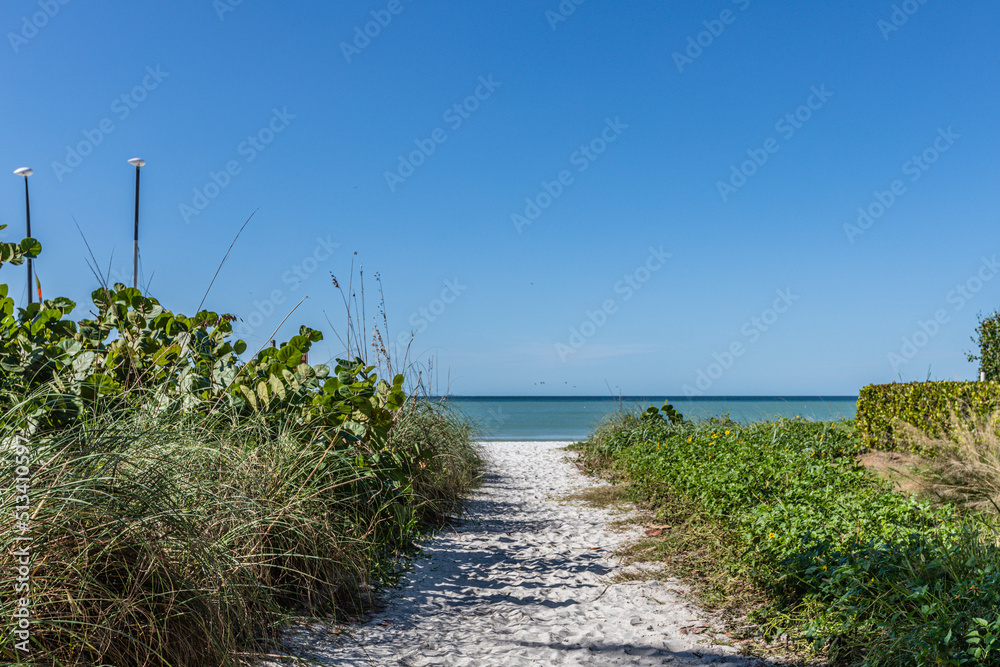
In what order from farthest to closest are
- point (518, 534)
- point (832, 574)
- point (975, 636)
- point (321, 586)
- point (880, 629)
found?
point (518, 534) → point (321, 586) → point (832, 574) → point (880, 629) → point (975, 636)

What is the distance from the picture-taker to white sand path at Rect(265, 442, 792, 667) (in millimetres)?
3143

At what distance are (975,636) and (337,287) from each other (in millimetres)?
5091

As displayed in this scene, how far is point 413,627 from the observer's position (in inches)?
139

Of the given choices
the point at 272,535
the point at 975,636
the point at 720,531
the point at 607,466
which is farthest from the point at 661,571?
the point at 607,466

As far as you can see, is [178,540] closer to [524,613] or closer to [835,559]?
[524,613]

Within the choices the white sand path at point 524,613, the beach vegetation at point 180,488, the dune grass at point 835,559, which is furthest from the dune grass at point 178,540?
the dune grass at point 835,559

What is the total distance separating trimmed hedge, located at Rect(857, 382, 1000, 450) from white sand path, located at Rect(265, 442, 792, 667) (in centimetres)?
441

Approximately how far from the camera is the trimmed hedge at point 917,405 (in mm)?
7172

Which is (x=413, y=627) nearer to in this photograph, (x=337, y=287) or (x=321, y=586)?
(x=321, y=586)

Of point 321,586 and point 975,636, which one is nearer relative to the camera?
point 975,636

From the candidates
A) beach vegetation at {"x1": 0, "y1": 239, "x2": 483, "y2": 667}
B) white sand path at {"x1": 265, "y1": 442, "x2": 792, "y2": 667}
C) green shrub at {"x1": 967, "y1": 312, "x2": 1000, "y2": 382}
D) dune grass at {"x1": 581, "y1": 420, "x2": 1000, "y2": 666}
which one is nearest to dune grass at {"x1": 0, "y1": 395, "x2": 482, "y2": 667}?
beach vegetation at {"x1": 0, "y1": 239, "x2": 483, "y2": 667}

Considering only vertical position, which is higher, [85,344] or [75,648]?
[85,344]

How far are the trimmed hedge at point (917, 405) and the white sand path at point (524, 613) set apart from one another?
441 centimetres

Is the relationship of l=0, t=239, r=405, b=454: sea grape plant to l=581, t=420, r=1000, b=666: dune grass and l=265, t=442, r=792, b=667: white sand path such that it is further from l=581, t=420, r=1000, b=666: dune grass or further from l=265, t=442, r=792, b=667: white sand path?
l=581, t=420, r=1000, b=666: dune grass
